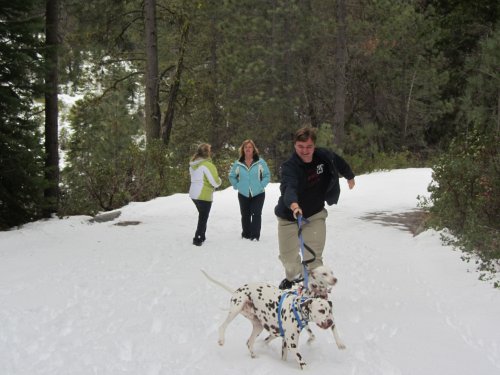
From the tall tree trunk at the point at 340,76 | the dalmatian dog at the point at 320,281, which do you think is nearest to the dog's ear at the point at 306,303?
the dalmatian dog at the point at 320,281

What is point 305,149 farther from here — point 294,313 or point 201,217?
point 201,217

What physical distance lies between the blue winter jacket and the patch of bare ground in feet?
11.4

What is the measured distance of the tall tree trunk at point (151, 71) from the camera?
1783 cm

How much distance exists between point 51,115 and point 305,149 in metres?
8.50

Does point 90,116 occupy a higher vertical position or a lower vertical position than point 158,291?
higher

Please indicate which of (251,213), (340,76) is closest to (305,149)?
(251,213)

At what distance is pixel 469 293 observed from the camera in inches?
241

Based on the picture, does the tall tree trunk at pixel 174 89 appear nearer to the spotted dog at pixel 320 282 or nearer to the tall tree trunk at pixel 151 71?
the tall tree trunk at pixel 151 71

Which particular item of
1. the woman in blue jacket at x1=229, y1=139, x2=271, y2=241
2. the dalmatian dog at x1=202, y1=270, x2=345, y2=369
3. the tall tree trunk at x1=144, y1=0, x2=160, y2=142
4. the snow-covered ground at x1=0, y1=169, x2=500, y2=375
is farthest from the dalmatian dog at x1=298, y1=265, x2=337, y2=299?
the tall tree trunk at x1=144, y1=0, x2=160, y2=142

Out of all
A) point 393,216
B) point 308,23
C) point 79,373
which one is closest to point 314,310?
point 79,373

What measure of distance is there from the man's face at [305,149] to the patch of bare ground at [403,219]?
5.98 metres

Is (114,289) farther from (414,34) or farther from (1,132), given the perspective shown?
(414,34)

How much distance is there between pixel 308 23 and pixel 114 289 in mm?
21129

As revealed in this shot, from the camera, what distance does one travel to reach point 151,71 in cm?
1823
